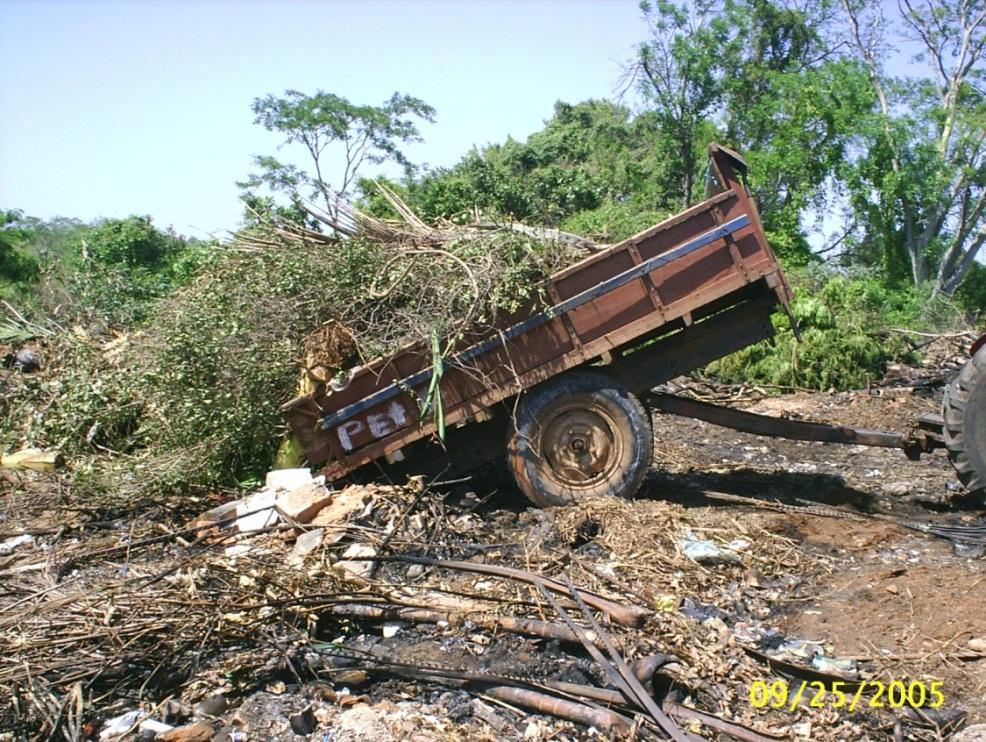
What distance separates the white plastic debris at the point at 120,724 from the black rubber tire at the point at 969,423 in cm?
501

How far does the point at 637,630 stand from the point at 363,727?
1.40 metres

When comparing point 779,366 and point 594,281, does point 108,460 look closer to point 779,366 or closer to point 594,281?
point 594,281

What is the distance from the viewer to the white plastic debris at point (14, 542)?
21.0 feet

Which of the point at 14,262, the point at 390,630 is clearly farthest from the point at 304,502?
the point at 14,262

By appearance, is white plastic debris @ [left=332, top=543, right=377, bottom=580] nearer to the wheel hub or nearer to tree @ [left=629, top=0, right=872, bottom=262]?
the wheel hub

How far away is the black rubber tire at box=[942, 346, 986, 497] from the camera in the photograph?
5.51 m

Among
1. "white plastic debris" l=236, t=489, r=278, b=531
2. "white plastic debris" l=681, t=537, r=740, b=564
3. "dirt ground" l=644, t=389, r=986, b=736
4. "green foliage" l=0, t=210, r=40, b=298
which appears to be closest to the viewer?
"dirt ground" l=644, t=389, r=986, b=736

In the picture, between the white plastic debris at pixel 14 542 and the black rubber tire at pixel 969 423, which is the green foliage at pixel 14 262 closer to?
the white plastic debris at pixel 14 542

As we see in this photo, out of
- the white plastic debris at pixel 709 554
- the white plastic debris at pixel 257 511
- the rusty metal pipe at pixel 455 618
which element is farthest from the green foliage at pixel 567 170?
the rusty metal pipe at pixel 455 618

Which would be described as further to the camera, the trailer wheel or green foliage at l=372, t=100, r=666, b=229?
green foliage at l=372, t=100, r=666, b=229

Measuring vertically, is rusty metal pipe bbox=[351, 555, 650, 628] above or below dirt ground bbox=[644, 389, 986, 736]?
above

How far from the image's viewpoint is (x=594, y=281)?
19.4 ft
